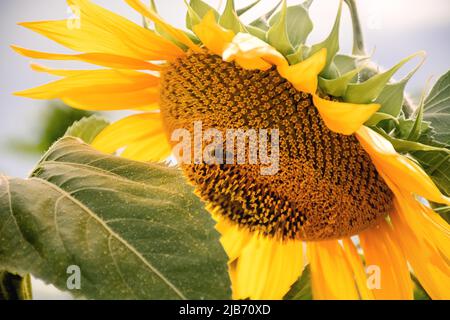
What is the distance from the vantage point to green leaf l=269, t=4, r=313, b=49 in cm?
50

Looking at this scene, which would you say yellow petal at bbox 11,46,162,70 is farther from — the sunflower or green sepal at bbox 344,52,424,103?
green sepal at bbox 344,52,424,103

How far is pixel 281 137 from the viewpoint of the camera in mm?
485

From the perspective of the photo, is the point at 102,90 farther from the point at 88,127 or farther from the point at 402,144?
the point at 402,144

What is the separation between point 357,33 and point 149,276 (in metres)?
0.36

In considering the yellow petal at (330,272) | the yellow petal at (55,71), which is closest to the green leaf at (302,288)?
the yellow petal at (330,272)

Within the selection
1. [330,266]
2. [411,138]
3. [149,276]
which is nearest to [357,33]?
[411,138]

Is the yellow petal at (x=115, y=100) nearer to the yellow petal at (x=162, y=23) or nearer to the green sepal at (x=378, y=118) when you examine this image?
the yellow petal at (x=162, y=23)

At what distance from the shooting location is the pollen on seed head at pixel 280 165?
0.49 meters

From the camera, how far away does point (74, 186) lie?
38 centimetres

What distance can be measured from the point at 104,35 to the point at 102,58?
23mm

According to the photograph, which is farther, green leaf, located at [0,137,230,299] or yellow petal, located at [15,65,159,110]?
yellow petal, located at [15,65,159,110]

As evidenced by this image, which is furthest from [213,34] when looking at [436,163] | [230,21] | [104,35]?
[436,163]

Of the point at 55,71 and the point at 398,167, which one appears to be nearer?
the point at 398,167

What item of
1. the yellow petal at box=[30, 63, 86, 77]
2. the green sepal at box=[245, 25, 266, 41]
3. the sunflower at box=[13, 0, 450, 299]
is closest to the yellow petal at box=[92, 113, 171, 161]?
the sunflower at box=[13, 0, 450, 299]
